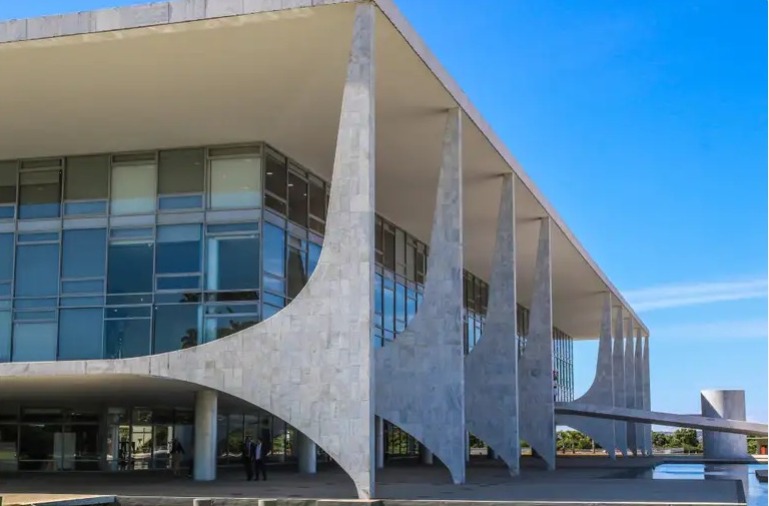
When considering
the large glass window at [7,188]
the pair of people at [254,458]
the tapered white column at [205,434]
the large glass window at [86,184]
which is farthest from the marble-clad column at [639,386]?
the large glass window at [7,188]

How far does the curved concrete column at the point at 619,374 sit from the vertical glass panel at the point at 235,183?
3522cm

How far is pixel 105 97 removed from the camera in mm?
23688

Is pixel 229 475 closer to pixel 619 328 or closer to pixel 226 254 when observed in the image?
pixel 226 254

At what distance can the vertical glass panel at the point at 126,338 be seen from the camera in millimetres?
25875

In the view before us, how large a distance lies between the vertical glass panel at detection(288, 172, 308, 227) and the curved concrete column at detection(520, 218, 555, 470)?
12.2 metres

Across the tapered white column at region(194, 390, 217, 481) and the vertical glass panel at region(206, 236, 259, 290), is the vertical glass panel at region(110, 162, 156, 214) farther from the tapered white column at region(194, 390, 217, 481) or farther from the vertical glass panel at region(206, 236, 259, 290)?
the tapered white column at region(194, 390, 217, 481)

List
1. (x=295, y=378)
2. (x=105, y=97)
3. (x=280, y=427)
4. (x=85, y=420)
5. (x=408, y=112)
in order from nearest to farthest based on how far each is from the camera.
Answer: (x=295, y=378) < (x=105, y=97) < (x=408, y=112) < (x=85, y=420) < (x=280, y=427)

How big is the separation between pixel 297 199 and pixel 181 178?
A: 341 cm

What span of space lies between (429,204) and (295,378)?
15480 mm

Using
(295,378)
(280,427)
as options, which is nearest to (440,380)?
(295,378)

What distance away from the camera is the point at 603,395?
2116 inches

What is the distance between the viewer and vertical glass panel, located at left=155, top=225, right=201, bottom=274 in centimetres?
2608

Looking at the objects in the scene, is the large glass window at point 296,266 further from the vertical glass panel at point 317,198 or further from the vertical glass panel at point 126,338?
the vertical glass panel at point 126,338

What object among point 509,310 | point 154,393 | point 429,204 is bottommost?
point 154,393
